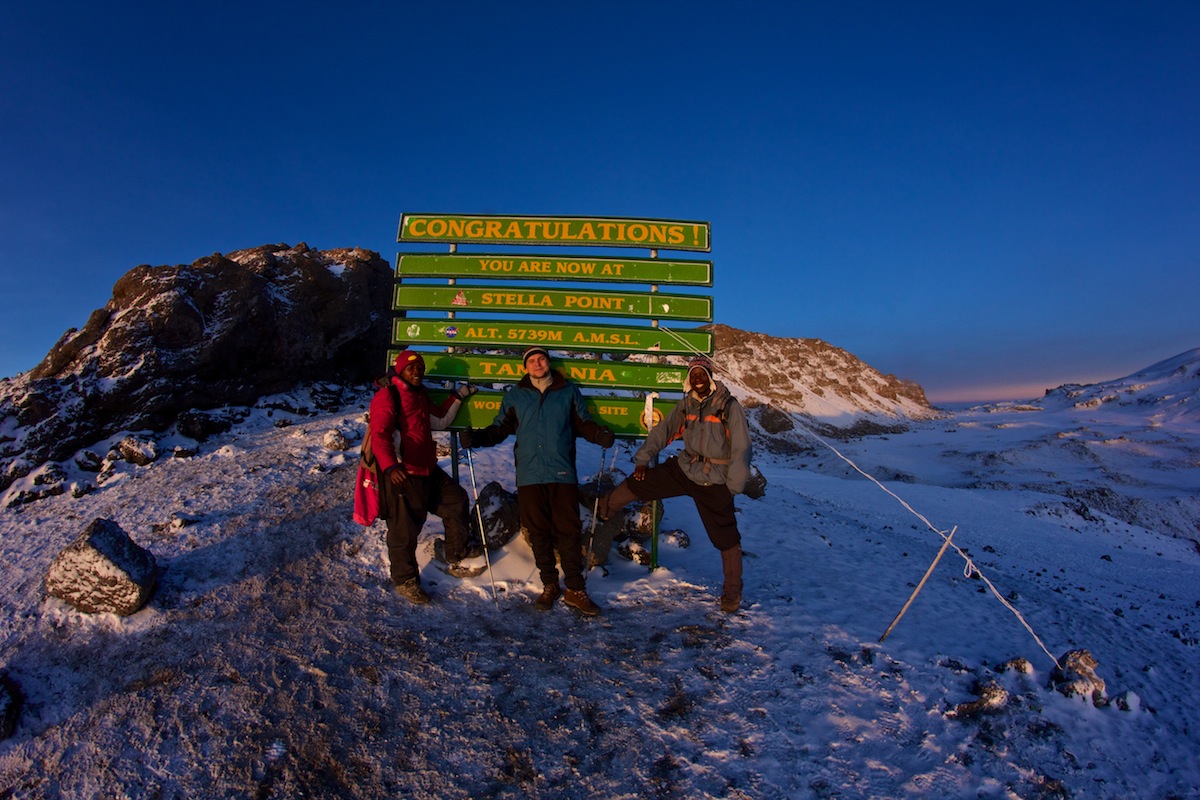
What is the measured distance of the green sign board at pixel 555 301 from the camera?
8258mm

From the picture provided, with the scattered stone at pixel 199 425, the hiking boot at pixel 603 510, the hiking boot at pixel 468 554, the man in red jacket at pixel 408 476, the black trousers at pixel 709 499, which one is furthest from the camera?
the scattered stone at pixel 199 425

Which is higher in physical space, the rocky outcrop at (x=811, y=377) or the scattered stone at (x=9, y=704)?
the rocky outcrop at (x=811, y=377)

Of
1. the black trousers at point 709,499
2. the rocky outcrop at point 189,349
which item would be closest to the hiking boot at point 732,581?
the black trousers at point 709,499

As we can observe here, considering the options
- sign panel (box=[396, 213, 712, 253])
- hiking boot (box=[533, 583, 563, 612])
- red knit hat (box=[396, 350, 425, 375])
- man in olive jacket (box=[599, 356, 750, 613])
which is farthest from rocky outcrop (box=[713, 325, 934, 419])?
red knit hat (box=[396, 350, 425, 375])

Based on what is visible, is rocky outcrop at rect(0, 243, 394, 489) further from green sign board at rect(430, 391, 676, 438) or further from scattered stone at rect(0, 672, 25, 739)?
green sign board at rect(430, 391, 676, 438)

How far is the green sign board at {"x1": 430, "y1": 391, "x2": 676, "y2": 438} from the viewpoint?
8.25 m

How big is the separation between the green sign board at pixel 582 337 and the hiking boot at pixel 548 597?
3594 mm

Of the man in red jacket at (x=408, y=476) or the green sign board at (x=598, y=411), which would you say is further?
the green sign board at (x=598, y=411)

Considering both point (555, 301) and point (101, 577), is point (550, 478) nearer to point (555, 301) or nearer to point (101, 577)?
point (555, 301)

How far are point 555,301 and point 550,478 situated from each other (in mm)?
3172

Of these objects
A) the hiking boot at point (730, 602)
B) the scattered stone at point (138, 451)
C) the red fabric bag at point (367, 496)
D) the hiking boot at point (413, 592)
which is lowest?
the hiking boot at point (730, 602)

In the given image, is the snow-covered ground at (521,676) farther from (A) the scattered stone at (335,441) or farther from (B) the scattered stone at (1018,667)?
(A) the scattered stone at (335,441)

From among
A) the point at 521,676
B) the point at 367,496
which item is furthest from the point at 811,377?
the point at 521,676

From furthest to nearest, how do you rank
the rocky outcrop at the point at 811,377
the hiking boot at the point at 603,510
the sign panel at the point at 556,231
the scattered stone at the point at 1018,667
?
the rocky outcrop at the point at 811,377, the sign panel at the point at 556,231, the hiking boot at the point at 603,510, the scattered stone at the point at 1018,667
